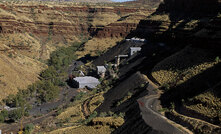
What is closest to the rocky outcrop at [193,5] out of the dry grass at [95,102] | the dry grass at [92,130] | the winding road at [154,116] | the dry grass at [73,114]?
the winding road at [154,116]

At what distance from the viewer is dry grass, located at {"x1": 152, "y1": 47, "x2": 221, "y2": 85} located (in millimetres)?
30094

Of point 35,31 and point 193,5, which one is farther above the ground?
point 193,5

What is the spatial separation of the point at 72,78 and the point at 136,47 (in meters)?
18.0

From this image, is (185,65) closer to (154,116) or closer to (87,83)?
(154,116)

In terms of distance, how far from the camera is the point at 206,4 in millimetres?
50750

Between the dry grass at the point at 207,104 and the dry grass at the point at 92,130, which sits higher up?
the dry grass at the point at 207,104

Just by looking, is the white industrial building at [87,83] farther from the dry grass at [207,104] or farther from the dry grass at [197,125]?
the dry grass at [197,125]

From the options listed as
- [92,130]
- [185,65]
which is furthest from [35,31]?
[92,130]

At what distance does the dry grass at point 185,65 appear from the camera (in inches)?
1185

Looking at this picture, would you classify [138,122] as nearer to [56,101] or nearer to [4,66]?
[56,101]

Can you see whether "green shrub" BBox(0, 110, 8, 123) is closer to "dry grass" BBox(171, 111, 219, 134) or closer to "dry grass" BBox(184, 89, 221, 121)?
"dry grass" BBox(171, 111, 219, 134)

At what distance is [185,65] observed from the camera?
33.4 m

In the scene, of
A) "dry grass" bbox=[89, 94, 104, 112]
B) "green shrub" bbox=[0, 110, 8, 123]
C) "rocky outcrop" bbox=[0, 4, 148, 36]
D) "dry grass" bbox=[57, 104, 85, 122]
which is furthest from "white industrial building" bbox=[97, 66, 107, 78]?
"rocky outcrop" bbox=[0, 4, 148, 36]

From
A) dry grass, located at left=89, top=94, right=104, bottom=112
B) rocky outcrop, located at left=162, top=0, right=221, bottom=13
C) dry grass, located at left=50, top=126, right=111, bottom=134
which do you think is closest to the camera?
dry grass, located at left=50, top=126, right=111, bottom=134
